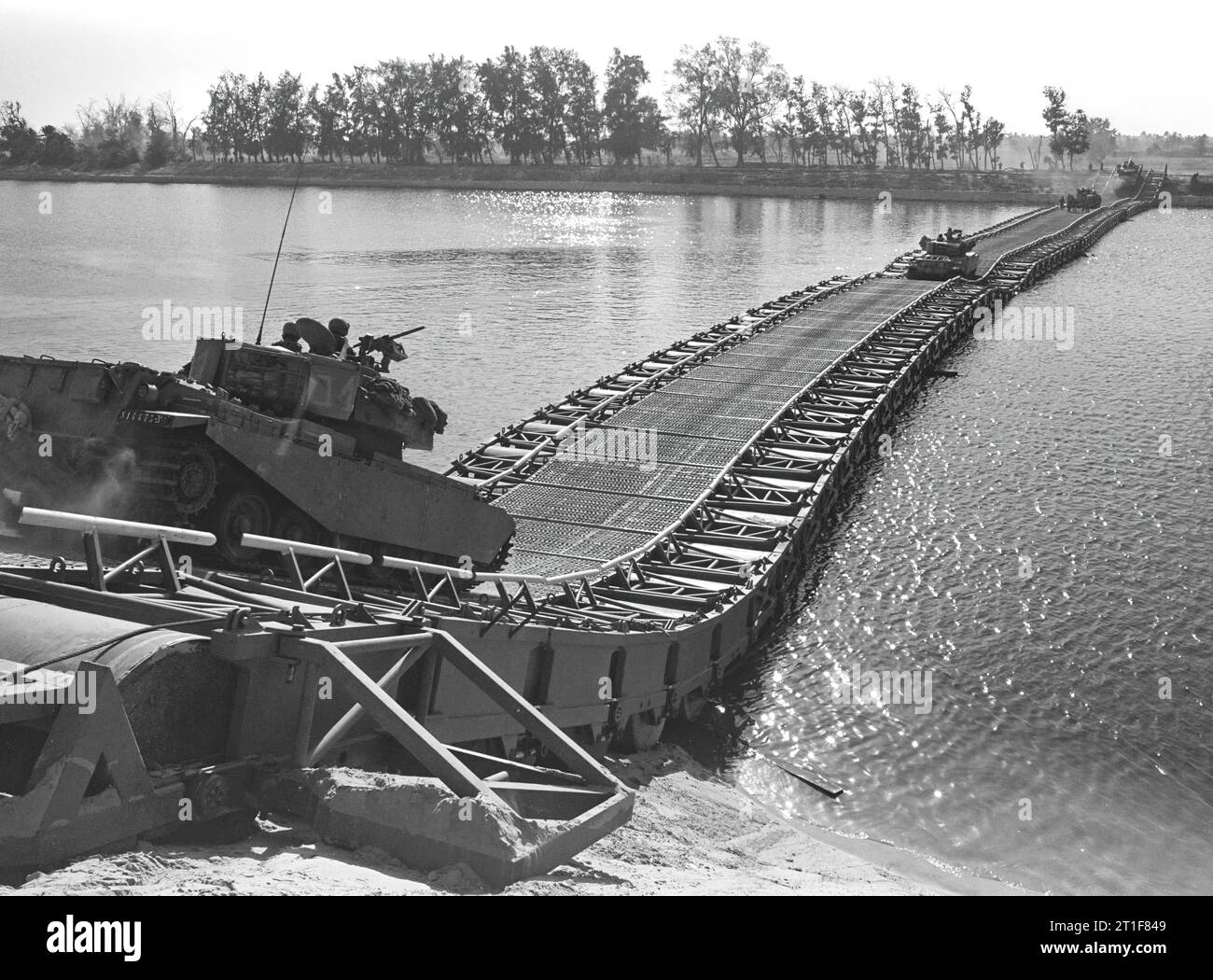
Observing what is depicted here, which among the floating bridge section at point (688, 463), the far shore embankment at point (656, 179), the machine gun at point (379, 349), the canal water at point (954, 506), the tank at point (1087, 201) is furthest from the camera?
the far shore embankment at point (656, 179)

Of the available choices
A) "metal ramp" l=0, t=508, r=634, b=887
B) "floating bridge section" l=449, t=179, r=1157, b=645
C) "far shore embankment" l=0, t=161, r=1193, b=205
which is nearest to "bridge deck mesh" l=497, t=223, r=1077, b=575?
"floating bridge section" l=449, t=179, r=1157, b=645

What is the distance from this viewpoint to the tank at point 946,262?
69.2 metres

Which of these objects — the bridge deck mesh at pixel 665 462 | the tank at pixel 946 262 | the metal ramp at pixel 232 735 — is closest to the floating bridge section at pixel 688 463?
the bridge deck mesh at pixel 665 462

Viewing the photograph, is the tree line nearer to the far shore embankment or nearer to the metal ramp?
the far shore embankment

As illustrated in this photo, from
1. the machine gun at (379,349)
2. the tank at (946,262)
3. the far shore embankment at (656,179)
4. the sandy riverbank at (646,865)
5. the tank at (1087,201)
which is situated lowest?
the sandy riverbank at (646,865)

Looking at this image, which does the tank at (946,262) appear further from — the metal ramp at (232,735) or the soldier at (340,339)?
the metal ramp at (232,735)

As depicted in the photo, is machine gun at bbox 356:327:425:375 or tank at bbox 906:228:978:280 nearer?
machine gun at bbox 356:327:425:375

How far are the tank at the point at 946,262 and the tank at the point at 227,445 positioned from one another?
177 ft

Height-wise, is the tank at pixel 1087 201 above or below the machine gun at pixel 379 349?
above

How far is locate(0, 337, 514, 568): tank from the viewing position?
17.4m

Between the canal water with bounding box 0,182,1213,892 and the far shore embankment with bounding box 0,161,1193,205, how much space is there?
224 feet

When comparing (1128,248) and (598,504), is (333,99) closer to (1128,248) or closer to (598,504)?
(1128,248)
